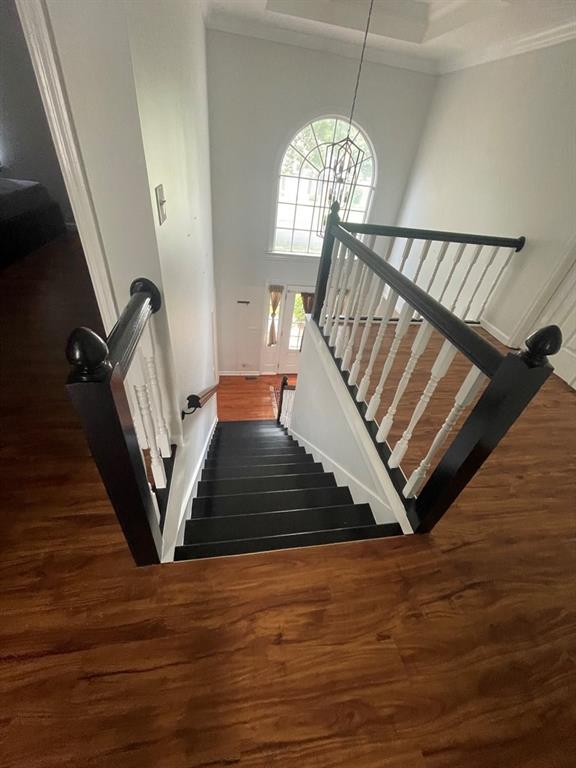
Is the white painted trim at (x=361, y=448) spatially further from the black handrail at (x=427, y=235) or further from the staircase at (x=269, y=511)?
the black handrail at (x=427, y=235)

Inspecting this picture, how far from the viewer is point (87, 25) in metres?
0.80

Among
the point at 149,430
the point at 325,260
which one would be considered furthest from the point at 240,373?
the point at 149,430

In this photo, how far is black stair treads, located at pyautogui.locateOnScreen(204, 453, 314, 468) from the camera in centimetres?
244

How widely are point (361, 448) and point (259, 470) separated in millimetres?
902

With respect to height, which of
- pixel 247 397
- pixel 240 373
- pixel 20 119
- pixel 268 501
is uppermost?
pixel 20 119

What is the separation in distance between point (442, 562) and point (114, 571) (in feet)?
3.65

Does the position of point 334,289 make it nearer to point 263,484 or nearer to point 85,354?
point 263,484

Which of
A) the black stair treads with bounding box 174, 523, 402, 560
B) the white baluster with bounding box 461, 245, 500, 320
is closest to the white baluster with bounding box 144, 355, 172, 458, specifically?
the black stair treads with bounding box 174, 523, 402, 560

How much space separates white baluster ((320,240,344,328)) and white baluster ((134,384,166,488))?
53.3 inches

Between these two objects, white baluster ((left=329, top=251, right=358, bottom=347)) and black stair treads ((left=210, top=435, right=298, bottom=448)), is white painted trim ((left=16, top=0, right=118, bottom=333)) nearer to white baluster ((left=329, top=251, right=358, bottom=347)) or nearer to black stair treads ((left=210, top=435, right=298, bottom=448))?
white baluster ((left=329, top=251, right=358, bottom=347))

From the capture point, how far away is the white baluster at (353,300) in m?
1.71

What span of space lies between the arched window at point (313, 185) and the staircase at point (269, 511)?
3399 mm

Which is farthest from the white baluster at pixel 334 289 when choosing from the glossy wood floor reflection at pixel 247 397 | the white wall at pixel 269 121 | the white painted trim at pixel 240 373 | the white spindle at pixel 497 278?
the white painted trim at pixel 240 373

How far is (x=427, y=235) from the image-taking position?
2.06 metres
